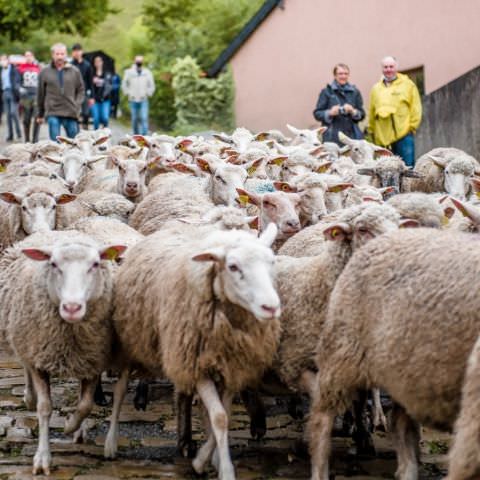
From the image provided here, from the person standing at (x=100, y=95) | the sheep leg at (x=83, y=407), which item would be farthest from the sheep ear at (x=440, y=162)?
the person standing at (x=100, y=95)

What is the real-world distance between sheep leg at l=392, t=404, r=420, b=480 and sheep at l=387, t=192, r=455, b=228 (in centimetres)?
141

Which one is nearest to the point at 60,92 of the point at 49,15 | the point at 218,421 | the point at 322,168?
the point at 322,168

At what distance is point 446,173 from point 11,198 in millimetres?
4385

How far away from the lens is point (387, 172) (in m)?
10.1

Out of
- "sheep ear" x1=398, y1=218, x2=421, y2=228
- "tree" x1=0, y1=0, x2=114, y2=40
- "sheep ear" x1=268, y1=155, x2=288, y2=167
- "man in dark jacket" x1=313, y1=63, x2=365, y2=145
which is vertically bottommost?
"sheep ear" x1=398, y1=218, x2=421, y2=228

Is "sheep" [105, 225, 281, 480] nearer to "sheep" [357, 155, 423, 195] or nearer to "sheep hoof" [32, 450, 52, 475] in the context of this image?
"sheep hoof" [32, 450, 52, 475]

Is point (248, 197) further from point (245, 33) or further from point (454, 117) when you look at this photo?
point (245, 33)

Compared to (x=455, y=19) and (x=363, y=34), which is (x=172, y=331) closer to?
(x=455, y=19)

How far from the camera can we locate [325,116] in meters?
14.6

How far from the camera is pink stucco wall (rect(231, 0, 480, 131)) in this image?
1948 centimetres

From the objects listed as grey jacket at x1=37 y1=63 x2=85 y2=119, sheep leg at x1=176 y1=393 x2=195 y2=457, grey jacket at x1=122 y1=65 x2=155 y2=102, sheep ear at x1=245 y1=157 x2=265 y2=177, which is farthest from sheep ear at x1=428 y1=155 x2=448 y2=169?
grey jacket at x1=122 y1=65 x2=155 y2=102

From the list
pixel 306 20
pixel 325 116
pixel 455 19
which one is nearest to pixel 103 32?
pixel 306 20

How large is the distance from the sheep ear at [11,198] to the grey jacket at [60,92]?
703 cm

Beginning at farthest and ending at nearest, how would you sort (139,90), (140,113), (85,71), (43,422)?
(140,113)
(139,90)
(85,71)
(43,422)
